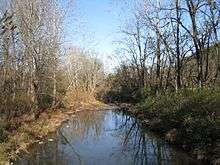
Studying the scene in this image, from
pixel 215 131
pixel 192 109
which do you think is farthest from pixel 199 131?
pixel 192 109

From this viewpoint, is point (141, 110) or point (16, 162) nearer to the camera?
point (16, 162)

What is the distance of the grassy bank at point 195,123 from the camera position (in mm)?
19128

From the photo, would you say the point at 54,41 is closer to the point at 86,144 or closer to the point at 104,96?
the point at 86,144

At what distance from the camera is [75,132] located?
31516mm

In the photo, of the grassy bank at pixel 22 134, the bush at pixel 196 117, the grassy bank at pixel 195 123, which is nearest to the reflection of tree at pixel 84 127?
the grassy bank at pixel 22 134

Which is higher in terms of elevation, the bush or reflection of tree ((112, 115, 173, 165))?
the bush

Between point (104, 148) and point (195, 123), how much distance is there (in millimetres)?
5807

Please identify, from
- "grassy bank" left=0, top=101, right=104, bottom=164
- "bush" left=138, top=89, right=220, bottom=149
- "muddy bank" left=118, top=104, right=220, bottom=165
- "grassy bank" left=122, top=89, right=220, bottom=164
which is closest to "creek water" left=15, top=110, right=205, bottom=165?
"muddy bank" left=118, top=104, right=220, bottom=165

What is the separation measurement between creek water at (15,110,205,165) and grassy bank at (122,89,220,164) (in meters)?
0.70

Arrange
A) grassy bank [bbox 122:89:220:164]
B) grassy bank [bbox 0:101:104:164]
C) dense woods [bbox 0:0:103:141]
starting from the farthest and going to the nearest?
dense woods [bbox 0:0:103:141]
grassy bank [bbox 0:101:104:164]
grassy bank [bbox 122:89:220:164]

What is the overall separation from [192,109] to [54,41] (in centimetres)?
1776

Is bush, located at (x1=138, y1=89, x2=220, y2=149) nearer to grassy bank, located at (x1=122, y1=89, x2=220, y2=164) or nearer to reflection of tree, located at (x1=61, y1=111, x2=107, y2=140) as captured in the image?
grassy bank, located at (x1=122, y1=89, x2=220, y2=164)

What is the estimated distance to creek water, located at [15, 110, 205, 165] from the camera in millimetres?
19844

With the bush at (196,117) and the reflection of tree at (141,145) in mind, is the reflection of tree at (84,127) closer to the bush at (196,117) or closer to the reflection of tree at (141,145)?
the reflection of tree at (141,145)
